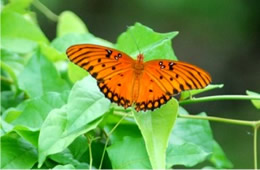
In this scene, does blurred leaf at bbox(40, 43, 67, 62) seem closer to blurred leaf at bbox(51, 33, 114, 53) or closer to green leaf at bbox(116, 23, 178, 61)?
blurred leaf at bbox(51, 33, 114, 53)

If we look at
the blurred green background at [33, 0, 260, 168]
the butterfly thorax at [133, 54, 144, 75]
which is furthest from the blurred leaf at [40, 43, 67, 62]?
the blurred green background at [33, 0, 260, 168]

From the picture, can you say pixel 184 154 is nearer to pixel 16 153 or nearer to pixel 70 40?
pixel 16 153

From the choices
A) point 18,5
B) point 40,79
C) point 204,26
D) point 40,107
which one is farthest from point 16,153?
point 204,26

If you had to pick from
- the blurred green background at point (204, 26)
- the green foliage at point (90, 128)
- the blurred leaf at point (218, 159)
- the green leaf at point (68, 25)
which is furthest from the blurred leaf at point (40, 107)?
the blurred green background at point (204, 26)

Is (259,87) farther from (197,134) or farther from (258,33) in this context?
(197,134)

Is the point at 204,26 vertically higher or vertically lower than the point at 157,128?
lower

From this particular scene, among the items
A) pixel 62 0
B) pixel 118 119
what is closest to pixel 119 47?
pixel 118 119

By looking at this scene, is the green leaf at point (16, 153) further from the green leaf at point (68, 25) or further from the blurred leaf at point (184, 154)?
the green leaf at point (68, 25)
